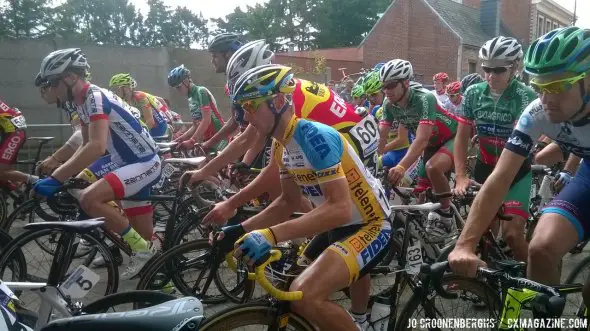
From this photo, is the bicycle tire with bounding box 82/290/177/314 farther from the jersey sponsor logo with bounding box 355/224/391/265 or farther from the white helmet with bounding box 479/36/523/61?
the white helmet with bounding box 479/36/523/61

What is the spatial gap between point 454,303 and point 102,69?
467 inches

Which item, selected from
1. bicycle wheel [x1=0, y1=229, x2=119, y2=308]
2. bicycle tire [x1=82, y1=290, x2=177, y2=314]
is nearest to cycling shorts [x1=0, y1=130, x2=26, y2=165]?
bicycle wheel [x1=0, y1=229, x2=119, y2=308]

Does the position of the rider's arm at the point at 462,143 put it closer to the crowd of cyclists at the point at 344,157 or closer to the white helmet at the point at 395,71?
the crowd of cyclists at the point at 344,157

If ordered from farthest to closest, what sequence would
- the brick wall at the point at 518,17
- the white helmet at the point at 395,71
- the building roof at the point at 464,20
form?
the brick wall at the point at 518,17 < the building roof at the point at 464,20 < the white helmet at the point at 395,71

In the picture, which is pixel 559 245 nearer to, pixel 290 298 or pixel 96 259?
pixel 290 298

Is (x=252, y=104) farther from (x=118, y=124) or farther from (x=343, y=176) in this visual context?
(x=118, y=124)

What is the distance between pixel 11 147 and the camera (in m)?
6.41

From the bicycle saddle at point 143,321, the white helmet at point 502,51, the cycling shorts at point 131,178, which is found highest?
the white helmet at point 502,51

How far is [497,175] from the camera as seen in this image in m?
2.71

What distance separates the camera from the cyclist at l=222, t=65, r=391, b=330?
2.47 m

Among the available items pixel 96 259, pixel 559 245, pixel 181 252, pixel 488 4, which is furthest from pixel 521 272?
pixel 488 4

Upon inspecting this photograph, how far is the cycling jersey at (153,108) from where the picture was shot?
8.30m

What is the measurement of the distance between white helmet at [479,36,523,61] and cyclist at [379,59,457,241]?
2.86 feet

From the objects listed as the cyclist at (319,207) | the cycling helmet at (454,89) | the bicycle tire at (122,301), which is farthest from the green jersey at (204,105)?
the cycling helmet at (454,89)
